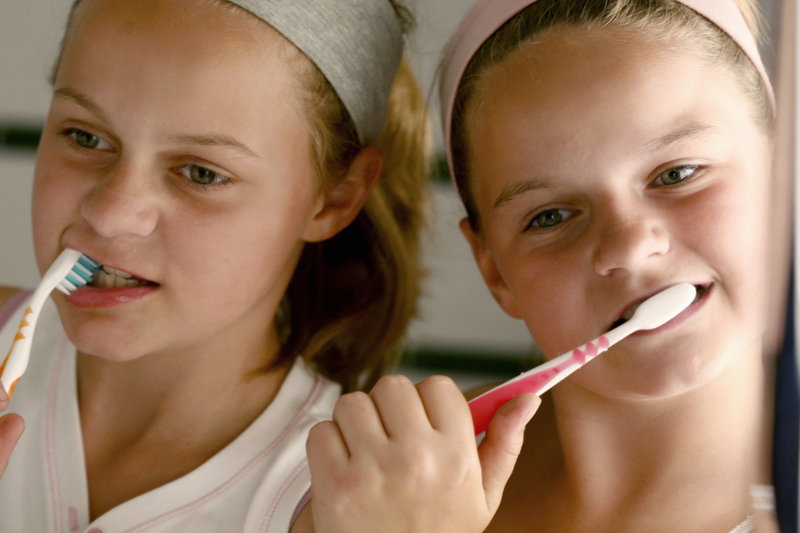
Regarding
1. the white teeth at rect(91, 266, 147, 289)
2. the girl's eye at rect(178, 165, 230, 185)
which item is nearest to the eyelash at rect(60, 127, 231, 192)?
the girl's eye at rect(178, 165, 230, 185)

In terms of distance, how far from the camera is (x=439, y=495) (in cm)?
44

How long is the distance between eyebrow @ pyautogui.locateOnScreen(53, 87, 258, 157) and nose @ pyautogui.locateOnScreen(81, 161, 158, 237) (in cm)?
4

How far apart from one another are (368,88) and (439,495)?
0.38 m

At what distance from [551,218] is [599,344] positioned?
0.39 ft

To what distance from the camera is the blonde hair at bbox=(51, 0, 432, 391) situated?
2.58ft

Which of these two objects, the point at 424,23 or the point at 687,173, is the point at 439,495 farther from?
the point at 424,23

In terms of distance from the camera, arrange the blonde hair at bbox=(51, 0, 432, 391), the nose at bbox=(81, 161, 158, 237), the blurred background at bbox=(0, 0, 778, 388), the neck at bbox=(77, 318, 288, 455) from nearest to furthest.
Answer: the nose at bbox=(81, 161, 158, 237) < the neck at bbox=(77, 318, 288, 455) < the blonde hair at bbox=(51, 0, 432, 391) < the blurred background at bbox=(0, 0, 778, 388)

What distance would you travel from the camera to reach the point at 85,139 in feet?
2.00

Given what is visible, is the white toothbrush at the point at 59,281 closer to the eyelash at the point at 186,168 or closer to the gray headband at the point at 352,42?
the eyelash at the point at 186,168

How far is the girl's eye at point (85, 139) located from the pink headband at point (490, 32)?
0.29 metres

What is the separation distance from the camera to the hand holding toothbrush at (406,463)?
44cm

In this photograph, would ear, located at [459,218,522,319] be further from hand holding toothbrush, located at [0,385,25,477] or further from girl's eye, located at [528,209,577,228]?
hand holding toothbrush, located at [0,385,25,477]

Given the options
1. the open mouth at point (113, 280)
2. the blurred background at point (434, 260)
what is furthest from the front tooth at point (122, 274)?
the blurred background at point (434, 260)

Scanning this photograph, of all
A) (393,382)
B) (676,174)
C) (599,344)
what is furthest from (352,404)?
(676,174)
